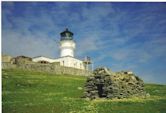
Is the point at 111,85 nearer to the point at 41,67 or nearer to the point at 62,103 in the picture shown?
the point at 62,103

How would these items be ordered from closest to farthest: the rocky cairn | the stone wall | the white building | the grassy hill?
the grassy hill < the rocky cairn < the stone wall < the white building

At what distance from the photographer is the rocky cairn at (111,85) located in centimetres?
2361

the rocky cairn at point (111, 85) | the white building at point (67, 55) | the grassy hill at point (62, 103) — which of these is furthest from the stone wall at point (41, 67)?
the rocky cairn at point (111, 85)

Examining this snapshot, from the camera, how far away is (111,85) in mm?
23594

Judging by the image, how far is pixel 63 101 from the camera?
2214 cm

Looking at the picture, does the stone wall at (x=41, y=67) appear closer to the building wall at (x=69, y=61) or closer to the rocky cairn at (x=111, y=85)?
the building wall at (x=69, y=61)

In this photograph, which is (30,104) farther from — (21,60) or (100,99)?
(21,60)

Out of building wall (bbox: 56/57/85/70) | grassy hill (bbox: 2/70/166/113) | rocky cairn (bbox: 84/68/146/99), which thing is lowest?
grassy hill (bbox: 2/70/166/113)

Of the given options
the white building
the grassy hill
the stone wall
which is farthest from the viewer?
the white building

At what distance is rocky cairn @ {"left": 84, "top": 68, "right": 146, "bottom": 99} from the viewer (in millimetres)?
23614

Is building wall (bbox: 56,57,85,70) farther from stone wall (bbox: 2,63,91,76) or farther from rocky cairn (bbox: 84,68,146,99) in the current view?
rocky cairn (bbox: 84,68,146,99)

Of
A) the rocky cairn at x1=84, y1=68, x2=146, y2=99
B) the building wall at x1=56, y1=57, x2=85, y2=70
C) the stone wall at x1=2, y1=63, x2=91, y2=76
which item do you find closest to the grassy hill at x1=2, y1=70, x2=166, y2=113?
the rocky cairn at x1=84, y1=68, x2=146, y2=99

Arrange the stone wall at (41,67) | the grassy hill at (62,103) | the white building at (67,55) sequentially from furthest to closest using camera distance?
the white building at (67,55)
the stone wall at (41,67)
the grassy hill at (62,103)

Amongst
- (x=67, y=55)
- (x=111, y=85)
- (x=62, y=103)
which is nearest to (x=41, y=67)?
(x=67, y=55)
